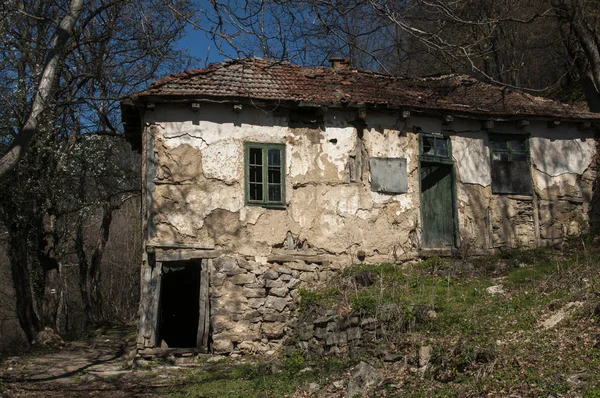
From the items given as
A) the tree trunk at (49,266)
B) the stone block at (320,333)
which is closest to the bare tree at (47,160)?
the tree trunk at (49,266)

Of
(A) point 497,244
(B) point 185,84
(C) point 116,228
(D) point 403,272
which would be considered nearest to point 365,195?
(D) point 403,272

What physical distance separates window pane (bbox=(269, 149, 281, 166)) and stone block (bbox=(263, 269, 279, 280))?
2292 millimetres

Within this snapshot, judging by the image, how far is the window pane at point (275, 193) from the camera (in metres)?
14.3

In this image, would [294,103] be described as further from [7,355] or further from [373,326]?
[7,355]

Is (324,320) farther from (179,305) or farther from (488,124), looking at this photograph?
(488,124)

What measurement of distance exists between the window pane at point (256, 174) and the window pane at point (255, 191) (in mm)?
108

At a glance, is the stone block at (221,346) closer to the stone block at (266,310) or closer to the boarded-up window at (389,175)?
the stone block at (266,310)

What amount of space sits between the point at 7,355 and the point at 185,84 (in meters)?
7.00

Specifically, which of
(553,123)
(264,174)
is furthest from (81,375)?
(553,123)

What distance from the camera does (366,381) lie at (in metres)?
9.23

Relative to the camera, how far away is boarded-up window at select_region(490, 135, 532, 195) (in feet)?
52.8

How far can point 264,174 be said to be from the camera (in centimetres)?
1430

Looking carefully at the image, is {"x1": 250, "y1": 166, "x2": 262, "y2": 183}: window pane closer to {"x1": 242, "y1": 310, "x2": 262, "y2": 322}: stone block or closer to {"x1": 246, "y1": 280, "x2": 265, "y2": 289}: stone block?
{"x1": 246, "y1": 280, "x2": 265, "y2": 289}: stone block

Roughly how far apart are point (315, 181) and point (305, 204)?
0.56 meters
